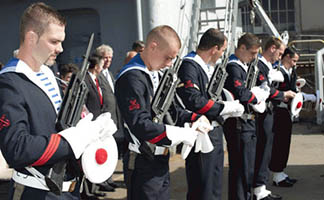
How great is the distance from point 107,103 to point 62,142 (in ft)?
11.3

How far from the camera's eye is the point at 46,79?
7.70ft

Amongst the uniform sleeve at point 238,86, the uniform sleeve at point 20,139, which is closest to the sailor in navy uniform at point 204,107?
the uniform sleeve at point 238,86

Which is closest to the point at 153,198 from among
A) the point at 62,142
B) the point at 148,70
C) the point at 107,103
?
the point at 148,70

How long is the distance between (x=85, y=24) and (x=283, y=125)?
15.5 feet

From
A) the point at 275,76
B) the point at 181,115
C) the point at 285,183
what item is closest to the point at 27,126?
the point at 181,115

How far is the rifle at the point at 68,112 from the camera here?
2268mm

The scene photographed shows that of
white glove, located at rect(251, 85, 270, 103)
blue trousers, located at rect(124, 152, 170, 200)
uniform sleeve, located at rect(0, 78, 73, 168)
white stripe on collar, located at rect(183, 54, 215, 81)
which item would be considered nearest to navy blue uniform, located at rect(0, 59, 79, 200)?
uniform sleeve, located at rect(0, 78, 73, 168)

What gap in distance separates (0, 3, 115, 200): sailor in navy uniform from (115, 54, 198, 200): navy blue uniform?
0.53m

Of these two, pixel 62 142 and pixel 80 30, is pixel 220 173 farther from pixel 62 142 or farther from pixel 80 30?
pixel 80 30

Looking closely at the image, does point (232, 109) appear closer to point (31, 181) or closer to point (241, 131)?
point (241, 131)

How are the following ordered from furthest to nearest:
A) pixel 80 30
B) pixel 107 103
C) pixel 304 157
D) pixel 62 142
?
pixel 80 30, pixel 304 157, pixel 107 103, pixel 62 142

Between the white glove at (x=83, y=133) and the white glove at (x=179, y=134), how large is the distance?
67 centimetres

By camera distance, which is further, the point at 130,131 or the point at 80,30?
the point at 80,30

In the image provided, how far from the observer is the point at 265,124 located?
5191mm
